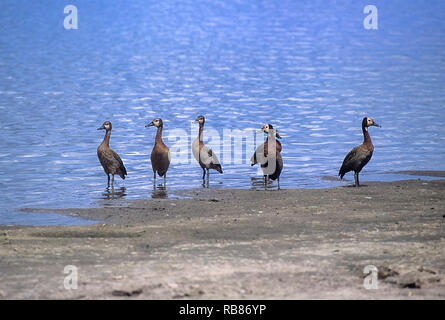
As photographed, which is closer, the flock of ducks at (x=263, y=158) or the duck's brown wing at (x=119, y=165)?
the flock of ducks at (x=263, y=158)

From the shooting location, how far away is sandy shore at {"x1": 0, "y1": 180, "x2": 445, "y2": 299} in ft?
30.3

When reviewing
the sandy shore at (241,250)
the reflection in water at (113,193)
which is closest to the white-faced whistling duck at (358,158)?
the sandy shore at (241,250)

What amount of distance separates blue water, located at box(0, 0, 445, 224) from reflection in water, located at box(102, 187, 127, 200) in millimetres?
84

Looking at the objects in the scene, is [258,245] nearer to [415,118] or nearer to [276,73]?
[415,118]

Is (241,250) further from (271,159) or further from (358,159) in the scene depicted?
(358,159)

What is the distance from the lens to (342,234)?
1200cm

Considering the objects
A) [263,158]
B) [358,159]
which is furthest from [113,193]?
[358,159]

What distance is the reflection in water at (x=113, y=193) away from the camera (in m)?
16.9

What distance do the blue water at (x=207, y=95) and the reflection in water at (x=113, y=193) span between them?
84 mm

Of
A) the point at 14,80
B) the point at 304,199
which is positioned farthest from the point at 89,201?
the point at 14,80

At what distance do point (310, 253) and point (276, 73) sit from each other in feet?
113

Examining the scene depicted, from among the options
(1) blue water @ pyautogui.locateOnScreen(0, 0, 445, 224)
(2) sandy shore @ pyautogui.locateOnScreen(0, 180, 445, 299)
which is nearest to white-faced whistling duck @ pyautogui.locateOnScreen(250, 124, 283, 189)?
(1) blue water @ pyautogui.locateOnScreen(0, 0, 445, 224)

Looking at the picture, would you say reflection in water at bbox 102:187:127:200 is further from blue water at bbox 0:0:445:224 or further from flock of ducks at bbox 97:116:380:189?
flock of ducks at bbox 97:116:380:189

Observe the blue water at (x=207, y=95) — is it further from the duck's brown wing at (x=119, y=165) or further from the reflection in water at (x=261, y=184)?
the duck's brown wing at (x=119, y=165)
